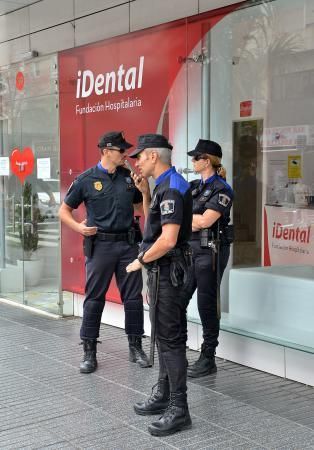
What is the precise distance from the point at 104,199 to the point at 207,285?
1.13 meters

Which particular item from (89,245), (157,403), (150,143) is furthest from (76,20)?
(157,403)

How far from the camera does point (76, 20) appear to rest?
724cm

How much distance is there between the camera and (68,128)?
24.3 ft

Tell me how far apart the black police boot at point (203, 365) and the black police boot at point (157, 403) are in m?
0.85

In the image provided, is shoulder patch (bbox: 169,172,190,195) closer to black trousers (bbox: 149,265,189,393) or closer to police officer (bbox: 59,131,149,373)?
black trousers (bbox: 149,265,189,393)

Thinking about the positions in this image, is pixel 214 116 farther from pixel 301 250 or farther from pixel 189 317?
pixel 189 317

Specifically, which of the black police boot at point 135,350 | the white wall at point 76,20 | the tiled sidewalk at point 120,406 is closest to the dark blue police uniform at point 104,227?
the black police boot at point 135,350

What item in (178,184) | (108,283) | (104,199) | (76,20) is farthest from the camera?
(76,20)

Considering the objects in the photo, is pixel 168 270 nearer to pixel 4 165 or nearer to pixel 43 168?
pixel 43 168

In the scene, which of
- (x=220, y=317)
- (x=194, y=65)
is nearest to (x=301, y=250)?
(x=220, y=317)

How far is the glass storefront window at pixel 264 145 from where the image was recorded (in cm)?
557

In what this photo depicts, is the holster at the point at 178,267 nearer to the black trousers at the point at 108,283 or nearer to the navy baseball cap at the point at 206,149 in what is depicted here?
the navy baseball cap at the point at 206,149

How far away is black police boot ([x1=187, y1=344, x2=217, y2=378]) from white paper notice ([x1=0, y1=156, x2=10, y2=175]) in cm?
435

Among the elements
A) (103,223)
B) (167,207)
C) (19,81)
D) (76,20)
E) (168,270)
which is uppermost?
(76,20)
